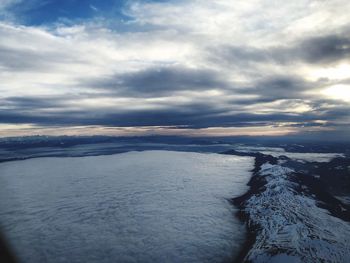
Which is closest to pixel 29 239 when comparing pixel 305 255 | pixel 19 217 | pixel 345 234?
pixel 19 217

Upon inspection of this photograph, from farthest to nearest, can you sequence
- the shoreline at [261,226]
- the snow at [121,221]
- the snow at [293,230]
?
the snow at [121,221], the snow at [293,230], the shoreline at [261,226]

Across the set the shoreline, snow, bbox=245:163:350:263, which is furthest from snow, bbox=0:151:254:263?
snow, bbox=245:163:350:263

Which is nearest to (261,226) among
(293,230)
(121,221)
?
(293,230)

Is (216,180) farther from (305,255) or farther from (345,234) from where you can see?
(305,255)

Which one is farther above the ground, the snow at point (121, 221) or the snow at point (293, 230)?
the snow at point (293, 230)

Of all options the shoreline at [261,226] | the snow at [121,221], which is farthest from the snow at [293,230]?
the snow at [121,221]

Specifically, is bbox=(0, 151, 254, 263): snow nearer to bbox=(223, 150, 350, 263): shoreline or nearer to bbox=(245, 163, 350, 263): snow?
bbox=(223, 150, 350, 263): shoreline

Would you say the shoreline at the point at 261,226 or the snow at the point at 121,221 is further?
the snow at the point at 121,221

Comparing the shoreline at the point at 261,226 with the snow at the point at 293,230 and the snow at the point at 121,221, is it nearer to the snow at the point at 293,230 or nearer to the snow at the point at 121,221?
the snow at the point at 293,230
